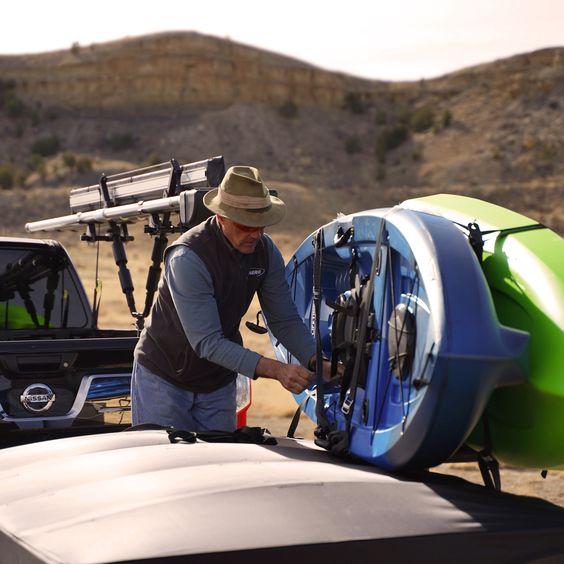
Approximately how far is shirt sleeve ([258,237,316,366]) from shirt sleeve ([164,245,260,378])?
1.38 ft

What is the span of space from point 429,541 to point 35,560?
109 cm

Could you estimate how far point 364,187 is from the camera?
54.9 meters

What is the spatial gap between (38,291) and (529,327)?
13.9ft

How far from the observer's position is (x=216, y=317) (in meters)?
4.45

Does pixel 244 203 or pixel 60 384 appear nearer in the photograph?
pixel 244 203

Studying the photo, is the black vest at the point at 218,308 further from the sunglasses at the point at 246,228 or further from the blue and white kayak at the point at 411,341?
the blue and white kayak at the point at 411,341

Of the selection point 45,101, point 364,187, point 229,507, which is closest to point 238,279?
point 229,507

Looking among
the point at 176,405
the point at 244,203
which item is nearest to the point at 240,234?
the point at 244,203

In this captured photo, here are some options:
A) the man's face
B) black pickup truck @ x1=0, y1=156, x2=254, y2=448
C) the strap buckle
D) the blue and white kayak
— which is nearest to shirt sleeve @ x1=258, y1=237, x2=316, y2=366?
black pickup truck @ x1=0, y1=156, x2=254, y2=448

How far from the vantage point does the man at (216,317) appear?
4.41 m

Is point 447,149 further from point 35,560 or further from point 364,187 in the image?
point 35,560

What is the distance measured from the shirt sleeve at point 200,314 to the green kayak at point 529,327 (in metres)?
0.99

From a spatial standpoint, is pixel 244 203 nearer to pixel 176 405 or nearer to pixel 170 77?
pixel 176 405

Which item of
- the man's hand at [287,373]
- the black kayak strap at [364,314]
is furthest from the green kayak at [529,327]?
the man's hand at [287,373]
